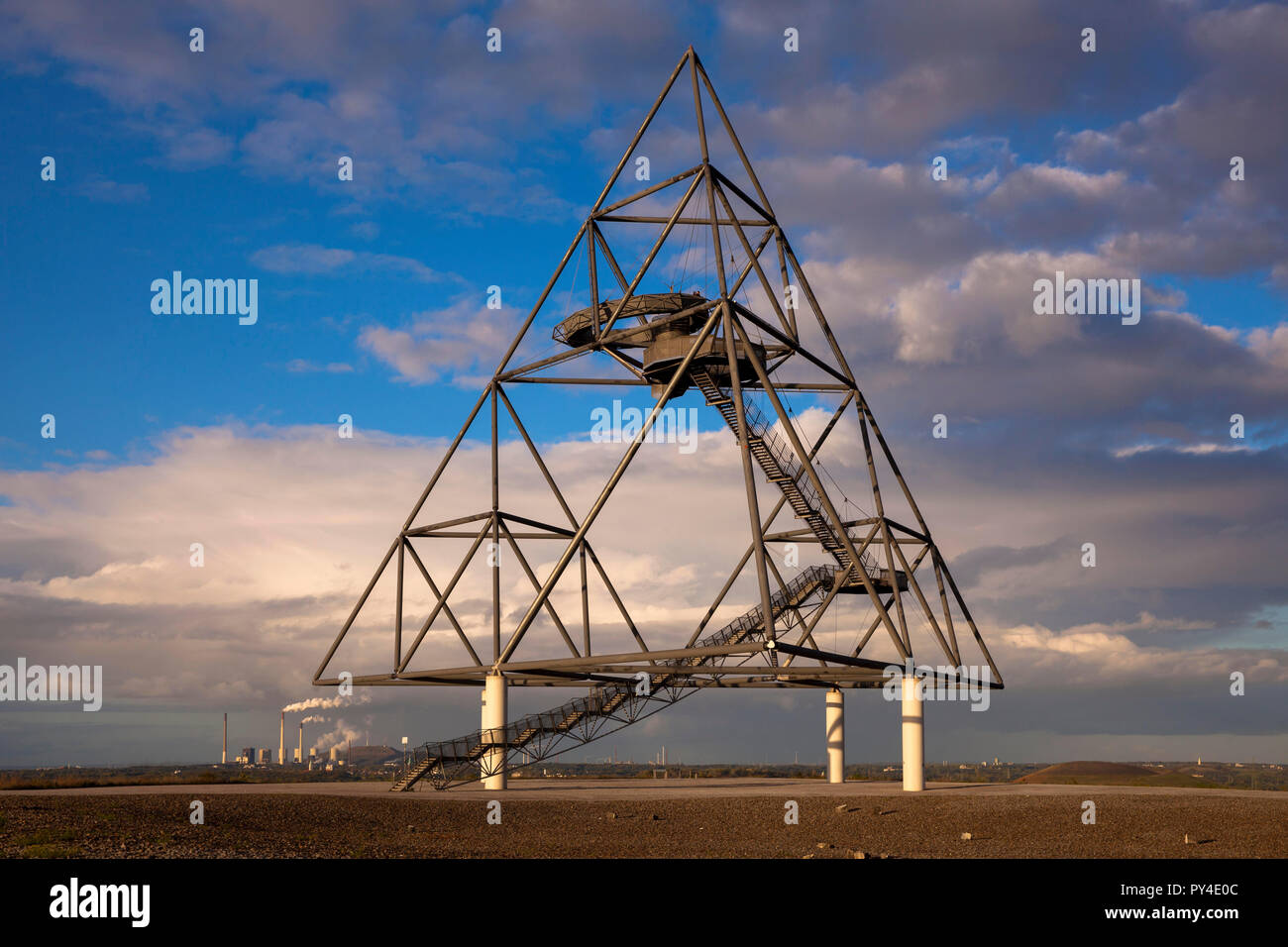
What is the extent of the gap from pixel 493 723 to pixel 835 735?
1373 centimetres

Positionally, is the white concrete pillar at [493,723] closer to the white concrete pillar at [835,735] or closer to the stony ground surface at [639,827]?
the stony ground surface at [639,827]

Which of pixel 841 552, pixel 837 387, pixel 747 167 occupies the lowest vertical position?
pixel 841 552

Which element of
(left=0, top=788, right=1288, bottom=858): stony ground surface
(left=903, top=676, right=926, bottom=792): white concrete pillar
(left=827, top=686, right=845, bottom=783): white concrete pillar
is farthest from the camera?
(left=827, top=686, right=845, bottom=783): white concrete pillar

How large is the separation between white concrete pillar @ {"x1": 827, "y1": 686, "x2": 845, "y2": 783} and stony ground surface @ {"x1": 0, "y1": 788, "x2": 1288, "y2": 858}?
40.6 feet

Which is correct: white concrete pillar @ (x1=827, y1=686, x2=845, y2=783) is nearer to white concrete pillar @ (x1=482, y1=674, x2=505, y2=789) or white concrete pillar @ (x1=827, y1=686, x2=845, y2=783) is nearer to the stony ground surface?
the stony ground surface

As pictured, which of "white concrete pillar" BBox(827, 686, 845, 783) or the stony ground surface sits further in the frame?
"white concrete pillar" BBox(827, 686, 845, 783)

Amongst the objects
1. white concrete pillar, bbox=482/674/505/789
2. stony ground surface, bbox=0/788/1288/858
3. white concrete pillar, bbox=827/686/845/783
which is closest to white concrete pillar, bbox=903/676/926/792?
stony ground surface, bbox=0/788/1288/858

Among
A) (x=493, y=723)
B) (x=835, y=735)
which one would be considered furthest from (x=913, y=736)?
(x=493, y=723)

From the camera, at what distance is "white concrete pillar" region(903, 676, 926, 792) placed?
34.4 meters

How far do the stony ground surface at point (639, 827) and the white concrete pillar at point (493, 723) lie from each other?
536cm
